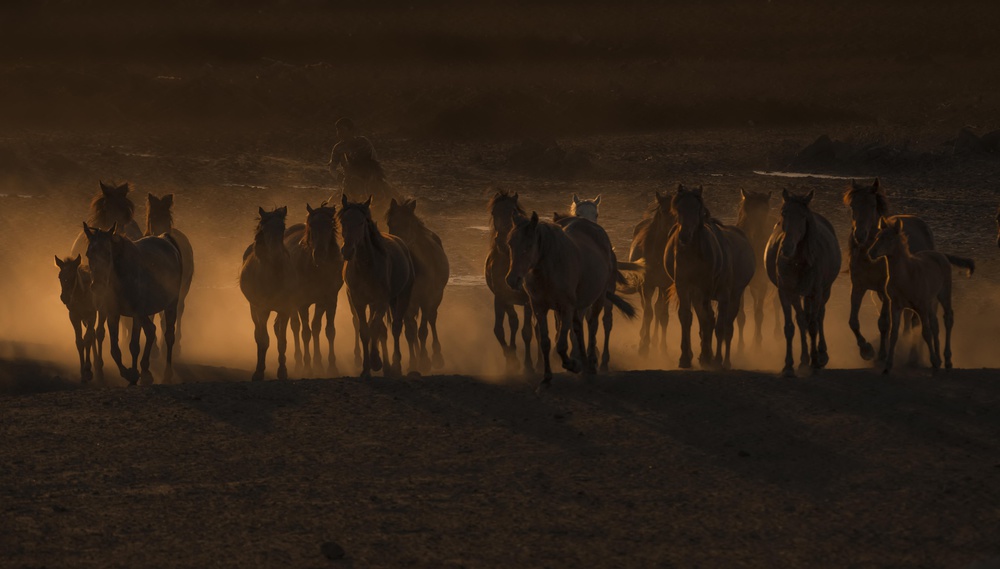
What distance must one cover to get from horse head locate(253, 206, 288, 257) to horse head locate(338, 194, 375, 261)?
0.76 meters

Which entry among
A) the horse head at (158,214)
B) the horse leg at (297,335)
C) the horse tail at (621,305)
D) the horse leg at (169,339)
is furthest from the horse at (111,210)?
the horse tail at (621,305)

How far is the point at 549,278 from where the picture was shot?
1484 cm

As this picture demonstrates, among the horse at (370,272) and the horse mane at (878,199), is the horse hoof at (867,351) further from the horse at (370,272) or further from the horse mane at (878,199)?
the horse at (370,272)

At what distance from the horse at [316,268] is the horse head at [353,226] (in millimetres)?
257

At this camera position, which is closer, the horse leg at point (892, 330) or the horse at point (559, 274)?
the horse at point (559, 274)

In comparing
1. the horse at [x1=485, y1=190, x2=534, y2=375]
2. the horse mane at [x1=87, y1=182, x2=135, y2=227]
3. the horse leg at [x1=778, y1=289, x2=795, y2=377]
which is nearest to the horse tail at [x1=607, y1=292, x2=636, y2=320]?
the horse at [x1=485, y1=190, x2=534, y2=375]

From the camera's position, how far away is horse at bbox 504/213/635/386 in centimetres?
1425

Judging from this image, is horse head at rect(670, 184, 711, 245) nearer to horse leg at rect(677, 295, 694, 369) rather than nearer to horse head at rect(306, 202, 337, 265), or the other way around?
horse leg at rect(677, 295, 694, 369)

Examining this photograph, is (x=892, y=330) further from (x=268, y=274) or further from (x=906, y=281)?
(x=268, y=274)

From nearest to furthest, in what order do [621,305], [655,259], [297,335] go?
[621,305] < [297,335] < [655,259]

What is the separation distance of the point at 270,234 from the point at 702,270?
15.8 feet

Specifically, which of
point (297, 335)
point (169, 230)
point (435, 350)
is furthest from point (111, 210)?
point (435, 350)

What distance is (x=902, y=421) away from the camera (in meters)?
13.3

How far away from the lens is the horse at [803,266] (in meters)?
15.5
